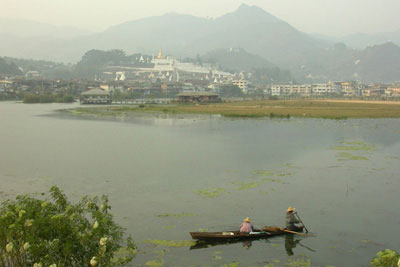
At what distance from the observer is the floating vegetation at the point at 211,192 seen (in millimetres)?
14680

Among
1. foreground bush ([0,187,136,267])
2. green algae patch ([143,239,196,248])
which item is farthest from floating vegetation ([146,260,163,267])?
foreground bush ([0,187,136,267])

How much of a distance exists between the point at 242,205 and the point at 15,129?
24171 mm

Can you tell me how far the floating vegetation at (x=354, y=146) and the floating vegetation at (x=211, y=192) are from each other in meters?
10.9

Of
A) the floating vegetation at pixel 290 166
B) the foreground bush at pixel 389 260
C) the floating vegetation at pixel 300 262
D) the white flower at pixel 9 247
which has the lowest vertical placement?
the floating vegetation at pixel 300 262

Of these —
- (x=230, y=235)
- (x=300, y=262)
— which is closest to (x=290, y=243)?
(x=300, y=262)

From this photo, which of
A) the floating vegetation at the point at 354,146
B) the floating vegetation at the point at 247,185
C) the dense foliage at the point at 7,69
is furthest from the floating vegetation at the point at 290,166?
the dense foliage at the point at 7,69

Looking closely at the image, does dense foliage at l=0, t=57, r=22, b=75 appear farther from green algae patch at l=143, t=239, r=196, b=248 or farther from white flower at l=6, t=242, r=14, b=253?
white flower at l=6, t=242, r=14, b=253

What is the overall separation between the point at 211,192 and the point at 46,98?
64236 millimetres

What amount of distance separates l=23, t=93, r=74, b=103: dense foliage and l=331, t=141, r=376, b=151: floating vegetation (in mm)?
55432

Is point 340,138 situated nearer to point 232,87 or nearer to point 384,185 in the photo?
point 384,185

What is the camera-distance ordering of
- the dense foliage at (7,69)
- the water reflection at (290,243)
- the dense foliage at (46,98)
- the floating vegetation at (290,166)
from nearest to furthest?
the water reflection at (290,243), the floating vegetation at (290,166), the dense foliage at (46,98), the dense foliage at (7,69)

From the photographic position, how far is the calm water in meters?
10.6

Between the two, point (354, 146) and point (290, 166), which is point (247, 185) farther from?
point (354, 146)

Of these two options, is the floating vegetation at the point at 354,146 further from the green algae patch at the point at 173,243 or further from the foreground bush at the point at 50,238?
the foreground bush at the point at 50,238
